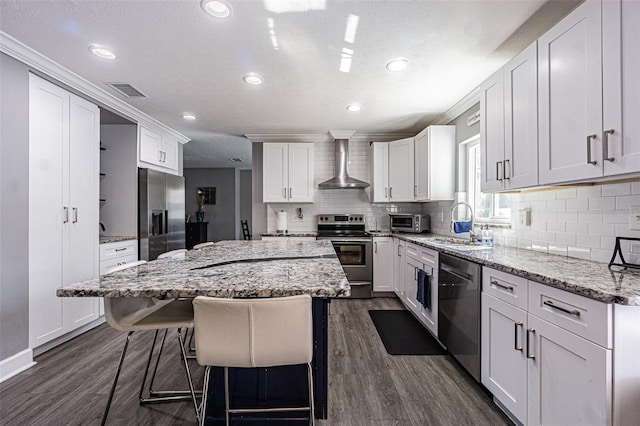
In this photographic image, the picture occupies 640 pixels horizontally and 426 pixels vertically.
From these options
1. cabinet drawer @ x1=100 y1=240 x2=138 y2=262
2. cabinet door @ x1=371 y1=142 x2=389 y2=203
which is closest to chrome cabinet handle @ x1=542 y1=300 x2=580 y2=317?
cabinet door @ x1=371 y1=142 x2=389 y2=203

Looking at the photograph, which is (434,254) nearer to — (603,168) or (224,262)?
(603,168)

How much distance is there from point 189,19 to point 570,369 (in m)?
2.76

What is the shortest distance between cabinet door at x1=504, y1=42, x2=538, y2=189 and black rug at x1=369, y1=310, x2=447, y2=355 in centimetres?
154

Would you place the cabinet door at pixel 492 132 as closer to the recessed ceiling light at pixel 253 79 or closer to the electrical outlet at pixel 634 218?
the electrical outlet at pixel 634 218

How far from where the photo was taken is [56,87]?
2641 mm

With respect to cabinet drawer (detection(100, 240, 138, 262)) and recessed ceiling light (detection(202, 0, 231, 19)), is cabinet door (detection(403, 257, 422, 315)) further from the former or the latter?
cabinet drawer (detection(100, 240, 138, 262))

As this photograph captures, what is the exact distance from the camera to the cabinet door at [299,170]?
15.1 feet

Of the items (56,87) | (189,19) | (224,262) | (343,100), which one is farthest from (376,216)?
(56,87)

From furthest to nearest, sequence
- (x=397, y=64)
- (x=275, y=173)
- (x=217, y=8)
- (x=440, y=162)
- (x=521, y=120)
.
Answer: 1. (x=275, y=173)
2. (x=440, y=162)
3. (x=397, y=64)
4. (x=521, y=120)
5. (x=217, y=8)

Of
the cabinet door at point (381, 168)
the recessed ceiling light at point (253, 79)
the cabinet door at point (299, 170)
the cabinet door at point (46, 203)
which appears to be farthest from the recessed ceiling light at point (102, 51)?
the cabinet door at point (381, 168)

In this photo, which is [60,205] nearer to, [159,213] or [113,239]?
[113,239]

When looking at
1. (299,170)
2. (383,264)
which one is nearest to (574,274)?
(383,264)

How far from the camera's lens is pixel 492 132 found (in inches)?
90.0

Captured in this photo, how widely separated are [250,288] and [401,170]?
354 cm
